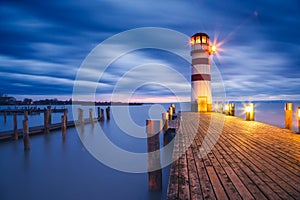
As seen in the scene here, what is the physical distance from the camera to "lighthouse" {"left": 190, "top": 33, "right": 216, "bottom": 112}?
18281mm

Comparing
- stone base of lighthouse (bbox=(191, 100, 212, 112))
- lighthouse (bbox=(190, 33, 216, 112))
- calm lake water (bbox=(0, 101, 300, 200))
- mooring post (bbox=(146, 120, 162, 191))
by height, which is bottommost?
calm lake water (bbox=(0, 101, 300, 200))

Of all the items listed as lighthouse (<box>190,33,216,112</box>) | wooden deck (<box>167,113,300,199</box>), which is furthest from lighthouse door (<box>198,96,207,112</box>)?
wooden deck (<box>167,113,300,199</box>)

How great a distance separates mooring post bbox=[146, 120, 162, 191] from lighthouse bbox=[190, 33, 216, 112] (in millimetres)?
13413

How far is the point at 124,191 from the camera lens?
6574 mm

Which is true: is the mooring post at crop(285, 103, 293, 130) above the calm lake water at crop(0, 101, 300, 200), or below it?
above

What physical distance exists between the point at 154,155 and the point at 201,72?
1419 cm

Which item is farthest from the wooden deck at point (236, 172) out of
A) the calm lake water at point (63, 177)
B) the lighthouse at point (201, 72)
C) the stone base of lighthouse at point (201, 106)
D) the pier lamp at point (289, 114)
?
the stone base of lighthouse at point (201, 106)

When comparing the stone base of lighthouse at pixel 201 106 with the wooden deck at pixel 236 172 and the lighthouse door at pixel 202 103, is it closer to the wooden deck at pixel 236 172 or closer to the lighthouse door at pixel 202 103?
the lighthouse door at pixel 202 103

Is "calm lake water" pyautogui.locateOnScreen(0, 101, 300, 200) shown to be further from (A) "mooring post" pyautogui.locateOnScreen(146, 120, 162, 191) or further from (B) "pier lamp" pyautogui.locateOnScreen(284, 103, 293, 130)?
(B) "pier lamp" pyautogui.locateOnScreen(284, 103, 293, 130)

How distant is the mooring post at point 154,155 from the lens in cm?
537

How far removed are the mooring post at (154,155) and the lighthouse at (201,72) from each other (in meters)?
13.4

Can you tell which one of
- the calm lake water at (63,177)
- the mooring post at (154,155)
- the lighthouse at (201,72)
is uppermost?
the lighthouse at (201,72)

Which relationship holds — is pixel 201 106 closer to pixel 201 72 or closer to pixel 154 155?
pixel 201 72

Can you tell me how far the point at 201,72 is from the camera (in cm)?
1831
